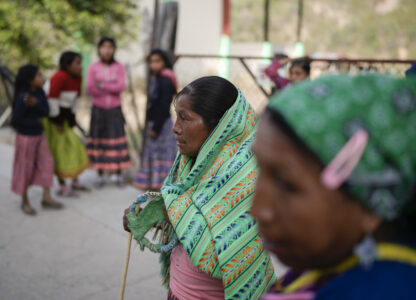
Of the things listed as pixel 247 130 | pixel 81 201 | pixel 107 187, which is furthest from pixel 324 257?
pixel 107 187

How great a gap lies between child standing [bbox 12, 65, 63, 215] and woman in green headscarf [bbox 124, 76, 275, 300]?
3207mm

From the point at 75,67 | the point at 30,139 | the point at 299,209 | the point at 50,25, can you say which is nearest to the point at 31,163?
the point at 30,139

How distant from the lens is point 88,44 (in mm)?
11000

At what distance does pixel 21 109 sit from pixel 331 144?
4.50 meters

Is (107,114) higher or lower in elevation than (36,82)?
lower

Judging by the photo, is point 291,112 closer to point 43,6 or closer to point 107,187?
point 107,187

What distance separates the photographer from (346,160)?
0.70m

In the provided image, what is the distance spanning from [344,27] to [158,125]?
125ft

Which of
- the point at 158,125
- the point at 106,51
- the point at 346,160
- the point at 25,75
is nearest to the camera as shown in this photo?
the point at 346,160

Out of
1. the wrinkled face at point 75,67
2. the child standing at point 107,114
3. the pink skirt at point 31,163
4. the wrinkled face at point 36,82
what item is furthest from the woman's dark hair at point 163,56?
the pink skirt at point 31,163

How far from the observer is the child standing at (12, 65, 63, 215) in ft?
15.2

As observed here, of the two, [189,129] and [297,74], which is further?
[297,74]

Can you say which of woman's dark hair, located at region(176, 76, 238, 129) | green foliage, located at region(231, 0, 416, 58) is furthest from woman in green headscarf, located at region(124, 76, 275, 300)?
green foliage, located at region(231, 0, 416, 58)

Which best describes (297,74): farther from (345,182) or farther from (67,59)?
(345,182)
